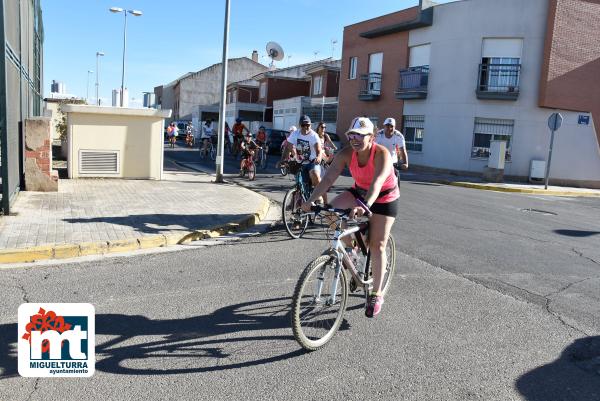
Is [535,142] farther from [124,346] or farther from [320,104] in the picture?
[124,346]

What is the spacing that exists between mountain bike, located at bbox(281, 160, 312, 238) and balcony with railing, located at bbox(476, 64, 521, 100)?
18.0 m

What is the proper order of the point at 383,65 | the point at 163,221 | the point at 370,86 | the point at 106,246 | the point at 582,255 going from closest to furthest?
the point at 106,246 < the point at 582,255 < the point at 163,221 < the point at 383,65 < the point at 370,86

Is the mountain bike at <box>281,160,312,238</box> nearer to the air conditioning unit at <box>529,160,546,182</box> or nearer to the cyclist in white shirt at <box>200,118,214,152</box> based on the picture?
the cyclist in white shirt at <box>200,118,214,152</box>

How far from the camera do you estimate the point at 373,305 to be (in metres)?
4.68

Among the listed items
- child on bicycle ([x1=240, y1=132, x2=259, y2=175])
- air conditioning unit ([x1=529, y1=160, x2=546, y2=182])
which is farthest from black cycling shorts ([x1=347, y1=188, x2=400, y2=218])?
air conditioning unit ([x1=529, y1=160, x2=546, y2=182])

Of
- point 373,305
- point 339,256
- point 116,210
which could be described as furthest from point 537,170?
point 339,256

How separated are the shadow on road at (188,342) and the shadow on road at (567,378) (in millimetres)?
1540

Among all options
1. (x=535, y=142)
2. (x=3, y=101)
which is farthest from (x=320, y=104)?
(x=3, y=101)

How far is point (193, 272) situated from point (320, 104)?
3332 centimetres

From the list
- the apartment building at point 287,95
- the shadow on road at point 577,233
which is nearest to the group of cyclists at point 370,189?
the shadow on road at point 577,233

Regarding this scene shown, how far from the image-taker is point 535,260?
24.6 ft

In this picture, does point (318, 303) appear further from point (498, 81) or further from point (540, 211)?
point (498, 81)

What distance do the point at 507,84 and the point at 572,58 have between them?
2.81 m

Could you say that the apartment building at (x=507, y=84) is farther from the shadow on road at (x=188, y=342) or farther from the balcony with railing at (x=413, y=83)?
the shadow on road at (x=188, y=342)
